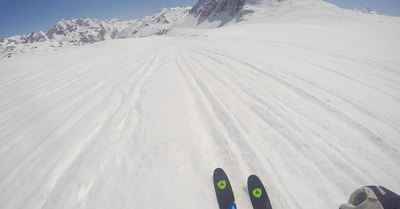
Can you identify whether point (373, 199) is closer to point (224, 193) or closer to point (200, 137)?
point (224, 193)

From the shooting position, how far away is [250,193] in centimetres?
244

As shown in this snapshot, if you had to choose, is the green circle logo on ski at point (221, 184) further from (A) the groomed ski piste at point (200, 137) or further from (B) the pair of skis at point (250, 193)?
(A) the groomed ski piste at point (200, 137)

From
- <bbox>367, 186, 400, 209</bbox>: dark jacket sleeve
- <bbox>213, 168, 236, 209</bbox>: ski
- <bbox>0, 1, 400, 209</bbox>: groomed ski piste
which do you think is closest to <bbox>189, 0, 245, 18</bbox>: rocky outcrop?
<bbox>0, 1, 400, 209</bbox>: groomed ski piste

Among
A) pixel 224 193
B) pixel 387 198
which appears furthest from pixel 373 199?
pixel 224 193

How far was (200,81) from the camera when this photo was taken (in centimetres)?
582

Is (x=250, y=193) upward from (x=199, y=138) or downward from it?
downward

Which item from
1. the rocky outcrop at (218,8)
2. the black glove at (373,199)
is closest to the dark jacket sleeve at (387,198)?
the black glove at (373,199)

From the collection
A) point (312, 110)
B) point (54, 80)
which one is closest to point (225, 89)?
point (312, 110)

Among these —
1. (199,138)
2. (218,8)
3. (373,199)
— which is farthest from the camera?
(218,8)

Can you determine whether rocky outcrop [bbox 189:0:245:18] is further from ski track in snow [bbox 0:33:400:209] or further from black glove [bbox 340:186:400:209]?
black glove [bbox 340:186:400:209]

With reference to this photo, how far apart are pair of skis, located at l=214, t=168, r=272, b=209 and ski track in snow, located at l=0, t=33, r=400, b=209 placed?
0.16m

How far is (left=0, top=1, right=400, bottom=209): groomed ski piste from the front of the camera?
2574mm

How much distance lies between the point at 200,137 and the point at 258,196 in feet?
4.85

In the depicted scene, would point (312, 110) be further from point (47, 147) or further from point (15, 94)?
point (15, 94)
